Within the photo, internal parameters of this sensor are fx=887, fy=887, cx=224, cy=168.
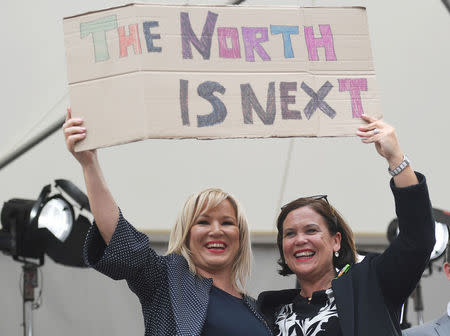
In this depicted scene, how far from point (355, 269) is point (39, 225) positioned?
77.4 inches

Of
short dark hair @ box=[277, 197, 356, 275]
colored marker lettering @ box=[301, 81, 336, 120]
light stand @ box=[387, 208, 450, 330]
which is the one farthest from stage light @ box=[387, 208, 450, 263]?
colored marker lettering @ box=[301, 81, 336, 120]

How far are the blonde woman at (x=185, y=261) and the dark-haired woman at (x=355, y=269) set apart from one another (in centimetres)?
12

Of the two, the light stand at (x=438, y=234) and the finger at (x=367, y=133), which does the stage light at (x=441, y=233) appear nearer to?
the light stand at (x=438, y=234)

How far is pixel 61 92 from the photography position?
13.7ft

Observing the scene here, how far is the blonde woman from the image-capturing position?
2152 mm

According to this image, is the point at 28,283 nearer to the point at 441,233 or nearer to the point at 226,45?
the point at 441,233

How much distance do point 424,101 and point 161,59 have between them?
2680 millimetres

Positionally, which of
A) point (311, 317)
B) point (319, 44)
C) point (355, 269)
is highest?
point (319, 44)

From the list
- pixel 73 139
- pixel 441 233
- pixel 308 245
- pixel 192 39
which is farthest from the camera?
pixel 441 233

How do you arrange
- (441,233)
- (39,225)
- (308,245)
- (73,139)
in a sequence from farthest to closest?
(39,225) → (441,233) → (308,245) → (73,139)

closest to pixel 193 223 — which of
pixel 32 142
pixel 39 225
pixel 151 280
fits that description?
pixel 151 280

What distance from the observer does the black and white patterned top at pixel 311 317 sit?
216 cm

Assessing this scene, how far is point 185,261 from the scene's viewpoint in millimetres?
2379

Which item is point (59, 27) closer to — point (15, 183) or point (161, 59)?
point (15, 183)
